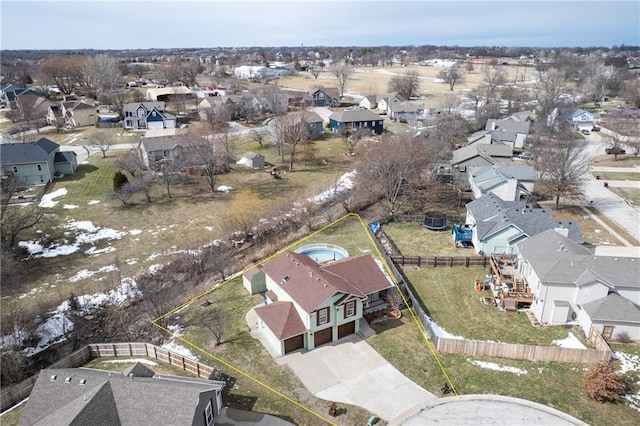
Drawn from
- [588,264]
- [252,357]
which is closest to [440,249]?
[588,264]

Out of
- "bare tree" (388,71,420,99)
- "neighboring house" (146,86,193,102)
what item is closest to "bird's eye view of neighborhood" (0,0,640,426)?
"neighboring house" (146,86,193,102)

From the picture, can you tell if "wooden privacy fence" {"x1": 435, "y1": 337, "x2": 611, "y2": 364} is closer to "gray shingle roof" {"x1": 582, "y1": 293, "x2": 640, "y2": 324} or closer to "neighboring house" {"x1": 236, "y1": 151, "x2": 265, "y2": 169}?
"gray shingle roof" {"x1": 582, "y1": 293, "x2": 640, "y2": 324}

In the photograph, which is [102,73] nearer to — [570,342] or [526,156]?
[526,156]

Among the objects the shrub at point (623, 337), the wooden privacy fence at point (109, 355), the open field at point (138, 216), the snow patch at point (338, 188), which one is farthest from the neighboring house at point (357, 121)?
the wooden privacy fence at point (109, 355)

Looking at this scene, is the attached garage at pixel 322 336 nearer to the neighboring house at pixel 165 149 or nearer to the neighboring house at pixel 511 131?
the neighboring house at pixel 165 149

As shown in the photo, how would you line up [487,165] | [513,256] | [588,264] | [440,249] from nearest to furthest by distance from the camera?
1. [588,264]
2. [513,256]
3. [440,249]
4. [487,165]

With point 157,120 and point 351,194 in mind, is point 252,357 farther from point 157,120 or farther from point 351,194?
point 157,120
